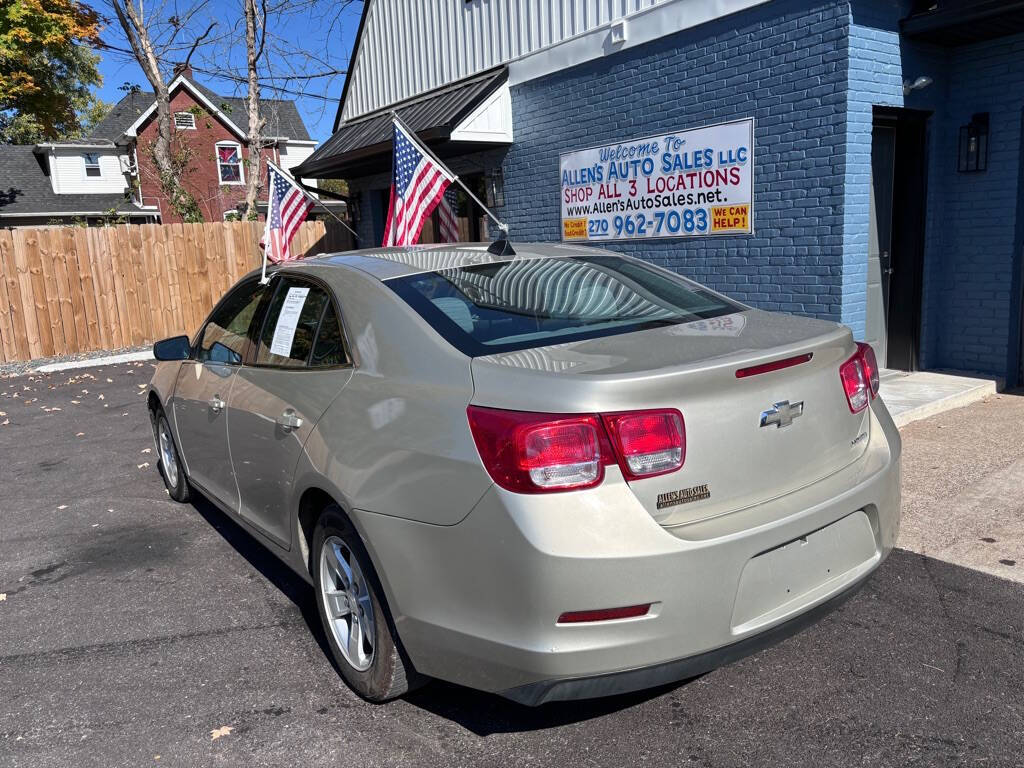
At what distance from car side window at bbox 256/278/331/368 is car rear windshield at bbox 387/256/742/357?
51 centimetres

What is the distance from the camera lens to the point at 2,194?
36.3 meters

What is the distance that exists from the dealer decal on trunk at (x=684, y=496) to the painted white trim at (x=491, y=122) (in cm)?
855

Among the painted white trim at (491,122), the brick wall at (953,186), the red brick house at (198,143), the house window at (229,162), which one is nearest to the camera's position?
the brick wall at (953,186)

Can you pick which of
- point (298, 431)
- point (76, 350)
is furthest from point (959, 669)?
point (76, 350)

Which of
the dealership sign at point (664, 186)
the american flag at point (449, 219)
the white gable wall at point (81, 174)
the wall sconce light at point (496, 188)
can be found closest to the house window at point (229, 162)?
the white gable wall at point (81, 174)

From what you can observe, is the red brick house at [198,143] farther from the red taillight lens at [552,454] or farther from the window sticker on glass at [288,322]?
the red taillight lens at [552,454]

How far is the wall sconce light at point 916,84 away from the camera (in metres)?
7.07

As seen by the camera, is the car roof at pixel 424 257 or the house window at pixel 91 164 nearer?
the car roof at pixel 424 257

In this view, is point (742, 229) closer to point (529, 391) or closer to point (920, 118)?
point (920, 118)

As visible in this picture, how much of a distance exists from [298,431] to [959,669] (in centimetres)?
269

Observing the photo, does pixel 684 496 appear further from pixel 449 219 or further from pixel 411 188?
pixel 449 219

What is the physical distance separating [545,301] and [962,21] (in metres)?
5.51

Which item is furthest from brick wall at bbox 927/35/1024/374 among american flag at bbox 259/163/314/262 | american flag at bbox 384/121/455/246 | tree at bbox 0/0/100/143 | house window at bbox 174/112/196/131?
house window at bbox 174/112/196/131

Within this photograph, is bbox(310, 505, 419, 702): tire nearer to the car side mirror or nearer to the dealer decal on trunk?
the dealer decal on trunk
